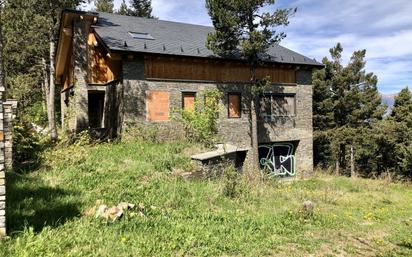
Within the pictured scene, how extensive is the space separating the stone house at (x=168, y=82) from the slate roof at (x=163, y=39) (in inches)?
1.9

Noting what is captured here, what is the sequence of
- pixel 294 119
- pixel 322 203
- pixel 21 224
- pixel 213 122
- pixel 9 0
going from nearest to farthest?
pixel 21 224
pixel 322 203
pixel 213 122
pixel 9 0
pixel 294 119

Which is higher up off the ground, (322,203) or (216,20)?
(216,20)

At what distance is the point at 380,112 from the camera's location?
1490 inches

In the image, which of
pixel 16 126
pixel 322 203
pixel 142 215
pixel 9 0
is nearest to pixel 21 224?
pixel 142 215

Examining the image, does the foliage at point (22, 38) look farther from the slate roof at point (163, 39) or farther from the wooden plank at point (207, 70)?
the wooden plank at point (207, 70)

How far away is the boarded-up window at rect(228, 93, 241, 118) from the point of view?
Result: 68.4ft

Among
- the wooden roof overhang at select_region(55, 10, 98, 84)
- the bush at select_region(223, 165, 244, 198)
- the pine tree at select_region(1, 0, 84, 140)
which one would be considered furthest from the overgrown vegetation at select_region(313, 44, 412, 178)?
the bush at select_region(223, 165, 244, 198)

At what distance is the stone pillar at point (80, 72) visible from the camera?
19.4 m

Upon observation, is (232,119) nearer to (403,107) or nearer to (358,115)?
(358,115)

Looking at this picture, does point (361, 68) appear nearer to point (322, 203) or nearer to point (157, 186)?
point (322, 203)

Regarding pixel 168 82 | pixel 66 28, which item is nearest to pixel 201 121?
pixel 168 82

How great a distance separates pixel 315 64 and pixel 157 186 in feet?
52.2

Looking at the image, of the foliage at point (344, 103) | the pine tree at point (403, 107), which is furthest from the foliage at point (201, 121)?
the pine tree at point (403, 107)

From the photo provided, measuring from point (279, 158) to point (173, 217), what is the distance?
52.5ft
